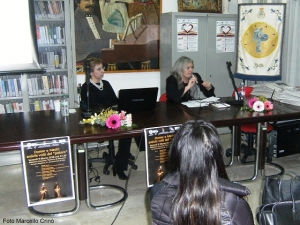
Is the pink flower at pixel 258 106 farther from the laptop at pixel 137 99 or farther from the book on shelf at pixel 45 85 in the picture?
the book on shelf at pixel 45 85

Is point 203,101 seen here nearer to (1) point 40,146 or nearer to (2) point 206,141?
→ (1) point 40,146

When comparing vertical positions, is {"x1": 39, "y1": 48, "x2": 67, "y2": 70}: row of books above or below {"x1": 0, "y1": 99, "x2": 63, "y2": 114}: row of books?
above

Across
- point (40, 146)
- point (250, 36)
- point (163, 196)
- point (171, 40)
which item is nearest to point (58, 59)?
point (171, 40)

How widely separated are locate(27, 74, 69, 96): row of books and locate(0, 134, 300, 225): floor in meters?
0.93

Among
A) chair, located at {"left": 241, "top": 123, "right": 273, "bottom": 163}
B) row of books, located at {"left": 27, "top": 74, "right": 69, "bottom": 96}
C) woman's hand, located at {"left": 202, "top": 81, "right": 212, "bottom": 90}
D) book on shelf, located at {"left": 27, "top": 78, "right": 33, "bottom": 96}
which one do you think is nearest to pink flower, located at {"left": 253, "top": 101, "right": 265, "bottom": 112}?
chair, located at {"left": 241, "top": 123, "right": 273, "bottom": 163}

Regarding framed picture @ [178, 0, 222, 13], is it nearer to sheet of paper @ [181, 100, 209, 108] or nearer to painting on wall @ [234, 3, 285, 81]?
painting on wall @ [234, 3, 285, 81]

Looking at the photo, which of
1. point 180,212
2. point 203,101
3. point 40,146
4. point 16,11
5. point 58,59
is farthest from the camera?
point 58,59

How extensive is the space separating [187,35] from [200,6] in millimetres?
466

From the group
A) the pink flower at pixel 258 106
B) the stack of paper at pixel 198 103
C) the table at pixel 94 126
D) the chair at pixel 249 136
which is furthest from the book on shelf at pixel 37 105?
the pink flower at pixel 258 106

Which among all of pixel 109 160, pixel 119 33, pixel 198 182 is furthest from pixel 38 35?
pixel 198 182

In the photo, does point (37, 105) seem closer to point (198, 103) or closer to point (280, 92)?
point (198, 103)

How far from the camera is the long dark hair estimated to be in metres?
1.41

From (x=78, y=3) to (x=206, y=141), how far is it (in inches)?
143

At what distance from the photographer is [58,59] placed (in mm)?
4586
